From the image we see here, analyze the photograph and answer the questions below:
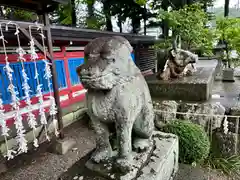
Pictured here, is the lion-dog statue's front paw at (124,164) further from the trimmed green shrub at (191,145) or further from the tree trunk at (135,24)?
the tree trunk at (135,24)

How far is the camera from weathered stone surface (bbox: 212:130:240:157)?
3.77 meters

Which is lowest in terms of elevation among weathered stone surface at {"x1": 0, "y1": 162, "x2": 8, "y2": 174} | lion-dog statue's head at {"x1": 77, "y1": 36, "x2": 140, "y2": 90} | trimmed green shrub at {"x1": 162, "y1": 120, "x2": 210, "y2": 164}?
weathered stone surface at {"x1": 0, "y1": 162, "x2": 8, "y2": 174}

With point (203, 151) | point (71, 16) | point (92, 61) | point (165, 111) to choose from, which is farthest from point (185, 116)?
point (71, 16)

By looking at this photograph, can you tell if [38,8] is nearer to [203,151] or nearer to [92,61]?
[92,61]

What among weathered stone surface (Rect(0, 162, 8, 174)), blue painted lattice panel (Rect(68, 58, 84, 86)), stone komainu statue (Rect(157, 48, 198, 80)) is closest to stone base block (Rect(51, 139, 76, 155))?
weathered stone surface (Rect(0, 162, 8, 174))

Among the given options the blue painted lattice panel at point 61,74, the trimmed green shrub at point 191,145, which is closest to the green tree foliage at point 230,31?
the trimmed green shrub at point 191,145

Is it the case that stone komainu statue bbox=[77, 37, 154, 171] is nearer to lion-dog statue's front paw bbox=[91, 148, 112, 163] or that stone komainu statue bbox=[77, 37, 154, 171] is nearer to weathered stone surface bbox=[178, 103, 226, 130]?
lion-dog statue's front paw bbox=[91, 148, 112, 163]

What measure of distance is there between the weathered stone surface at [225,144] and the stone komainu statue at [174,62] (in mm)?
2220

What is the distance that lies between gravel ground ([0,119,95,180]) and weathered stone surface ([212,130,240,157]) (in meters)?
3.04

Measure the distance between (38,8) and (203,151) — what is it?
15.2 ft

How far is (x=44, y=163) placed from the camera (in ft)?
14.0

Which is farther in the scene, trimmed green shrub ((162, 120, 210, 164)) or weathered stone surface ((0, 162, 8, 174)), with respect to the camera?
weathered stone surface ((0, 162, 8, 174))

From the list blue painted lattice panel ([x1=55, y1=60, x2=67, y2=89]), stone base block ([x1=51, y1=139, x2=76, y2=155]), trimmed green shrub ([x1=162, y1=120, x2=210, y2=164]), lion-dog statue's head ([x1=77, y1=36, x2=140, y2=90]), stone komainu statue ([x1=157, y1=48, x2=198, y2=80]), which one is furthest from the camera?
blue painted lattice panel ([x1=55, y1=60, x2=67, y2=89])

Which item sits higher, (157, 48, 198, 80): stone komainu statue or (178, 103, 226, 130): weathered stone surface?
(157, 48, 198, 80): stone komainu statue
